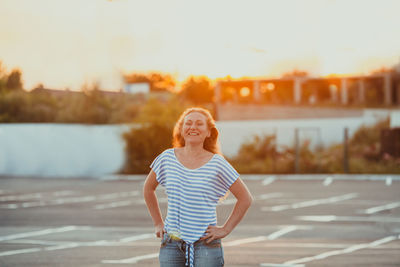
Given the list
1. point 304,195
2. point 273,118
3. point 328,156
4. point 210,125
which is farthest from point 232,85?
point 210,125

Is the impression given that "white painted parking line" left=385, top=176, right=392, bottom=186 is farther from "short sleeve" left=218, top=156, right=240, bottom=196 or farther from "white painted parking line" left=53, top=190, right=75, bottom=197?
"short sleeve" left=218, top=156, right=240, bottom=196

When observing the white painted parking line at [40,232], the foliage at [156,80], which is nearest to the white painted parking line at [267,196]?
the white painted parking line at [40,232]

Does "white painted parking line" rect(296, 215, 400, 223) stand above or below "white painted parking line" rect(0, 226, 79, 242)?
below

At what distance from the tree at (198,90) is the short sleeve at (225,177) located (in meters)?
64.6

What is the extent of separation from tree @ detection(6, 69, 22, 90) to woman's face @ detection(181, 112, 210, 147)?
3685 cm

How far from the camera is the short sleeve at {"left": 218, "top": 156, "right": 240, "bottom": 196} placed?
171 inches

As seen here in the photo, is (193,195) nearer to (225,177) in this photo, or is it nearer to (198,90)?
(225,177)

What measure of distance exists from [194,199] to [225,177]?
0.83ft

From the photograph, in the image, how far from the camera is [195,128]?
449 cm

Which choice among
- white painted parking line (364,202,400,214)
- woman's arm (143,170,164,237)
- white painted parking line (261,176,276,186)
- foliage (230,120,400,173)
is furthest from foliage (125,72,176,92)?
woman's arm (143,170,164,237)

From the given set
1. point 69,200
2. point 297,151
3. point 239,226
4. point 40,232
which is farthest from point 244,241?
point 297,151

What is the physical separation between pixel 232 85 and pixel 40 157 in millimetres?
27190

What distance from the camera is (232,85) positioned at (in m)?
52.7

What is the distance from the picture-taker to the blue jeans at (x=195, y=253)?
431 cm
